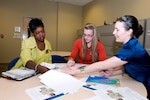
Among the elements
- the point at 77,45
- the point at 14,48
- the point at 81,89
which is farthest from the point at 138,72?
the point at 14,48

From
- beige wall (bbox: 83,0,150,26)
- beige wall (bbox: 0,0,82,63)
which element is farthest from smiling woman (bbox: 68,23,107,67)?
beige wall (bbox: 0,0,82,63)

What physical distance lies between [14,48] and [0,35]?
0.68 meters

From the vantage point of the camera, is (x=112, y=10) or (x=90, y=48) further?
(x=112, y=10)

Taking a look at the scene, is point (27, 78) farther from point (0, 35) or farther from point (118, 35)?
point (0, 35)

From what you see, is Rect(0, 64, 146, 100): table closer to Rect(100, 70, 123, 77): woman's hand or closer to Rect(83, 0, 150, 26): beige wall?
Rect(100, 70, 123, 77): woman's hand

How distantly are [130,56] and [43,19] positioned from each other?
5319 millimetres

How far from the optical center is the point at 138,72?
4.05ft

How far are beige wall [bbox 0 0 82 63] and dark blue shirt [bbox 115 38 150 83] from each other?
5.16 metres

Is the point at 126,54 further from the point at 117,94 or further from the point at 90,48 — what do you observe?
the point at 90,48

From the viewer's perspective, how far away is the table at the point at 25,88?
89 centimetres

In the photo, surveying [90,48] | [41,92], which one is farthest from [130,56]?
[90,48]

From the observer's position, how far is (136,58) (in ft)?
3.88

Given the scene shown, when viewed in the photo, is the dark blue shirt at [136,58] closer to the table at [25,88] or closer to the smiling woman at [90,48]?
the table at [25,88]

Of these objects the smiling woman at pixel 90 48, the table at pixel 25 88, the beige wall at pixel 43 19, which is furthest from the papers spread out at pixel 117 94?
the beige wall at pixel 43 19
